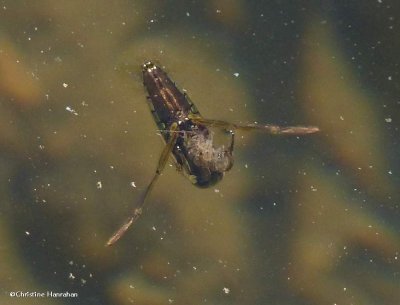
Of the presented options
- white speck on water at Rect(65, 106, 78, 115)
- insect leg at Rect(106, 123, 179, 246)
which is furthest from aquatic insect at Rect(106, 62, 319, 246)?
white speck on water at Rect(65, 106, 78, 115)

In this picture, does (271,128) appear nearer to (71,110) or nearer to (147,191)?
(147,191)

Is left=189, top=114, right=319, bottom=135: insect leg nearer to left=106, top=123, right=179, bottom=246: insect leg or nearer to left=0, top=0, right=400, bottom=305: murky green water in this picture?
left=0, top=0, right=400, bottom=305: murky green water

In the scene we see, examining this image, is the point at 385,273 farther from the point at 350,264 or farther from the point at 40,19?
the point at 40,19

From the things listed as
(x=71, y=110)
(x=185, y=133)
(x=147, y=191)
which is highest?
(x=71, y=110)

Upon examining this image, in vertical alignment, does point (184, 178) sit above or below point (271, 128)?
below

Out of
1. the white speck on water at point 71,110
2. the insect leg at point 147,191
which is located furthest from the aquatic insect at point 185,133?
the white speck on water at point 71,110

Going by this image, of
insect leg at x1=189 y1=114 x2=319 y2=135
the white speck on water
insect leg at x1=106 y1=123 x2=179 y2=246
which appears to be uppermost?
the white speck on water

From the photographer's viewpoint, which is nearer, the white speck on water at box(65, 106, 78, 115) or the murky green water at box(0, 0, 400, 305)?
the murky green water at box(0, 0, 400, 305)

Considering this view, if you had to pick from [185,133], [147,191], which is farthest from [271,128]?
[147,191]

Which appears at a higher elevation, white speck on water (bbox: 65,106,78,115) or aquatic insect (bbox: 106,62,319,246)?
white speck on water (bbox: 65,106,78,115)

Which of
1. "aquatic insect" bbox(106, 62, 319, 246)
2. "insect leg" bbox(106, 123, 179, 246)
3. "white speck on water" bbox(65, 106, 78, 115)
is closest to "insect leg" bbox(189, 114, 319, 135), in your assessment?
"aquatic insect" bbox(106, 62, 319, 246)
